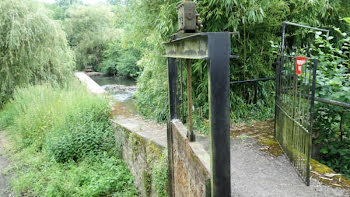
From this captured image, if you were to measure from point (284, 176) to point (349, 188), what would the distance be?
0.57 meters

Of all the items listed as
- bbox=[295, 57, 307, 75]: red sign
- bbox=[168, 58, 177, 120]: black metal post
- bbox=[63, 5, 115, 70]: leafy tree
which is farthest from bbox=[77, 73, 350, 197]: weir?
bbox=[63, 5, 115, 70]: leafy tree

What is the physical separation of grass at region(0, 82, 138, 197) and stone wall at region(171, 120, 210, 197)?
6.18 ft

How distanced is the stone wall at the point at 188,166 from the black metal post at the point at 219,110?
0.19 m

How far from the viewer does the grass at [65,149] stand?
5270 millimetres

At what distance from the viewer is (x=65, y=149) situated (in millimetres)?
6137

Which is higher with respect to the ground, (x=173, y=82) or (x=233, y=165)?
(x=173, y=82)

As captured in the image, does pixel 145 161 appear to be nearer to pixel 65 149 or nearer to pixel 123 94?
pixel 65 149

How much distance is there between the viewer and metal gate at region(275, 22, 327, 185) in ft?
8.16

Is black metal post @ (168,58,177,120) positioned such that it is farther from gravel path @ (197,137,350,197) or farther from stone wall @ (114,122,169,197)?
gravel path @ (197,137,350,197)

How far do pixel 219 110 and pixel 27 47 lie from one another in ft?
30.8

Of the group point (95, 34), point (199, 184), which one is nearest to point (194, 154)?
point (199, 184)

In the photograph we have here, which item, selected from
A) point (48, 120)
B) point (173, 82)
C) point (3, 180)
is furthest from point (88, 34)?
point (173, 82)

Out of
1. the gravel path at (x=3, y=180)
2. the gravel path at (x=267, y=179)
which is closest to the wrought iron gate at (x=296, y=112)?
the gravel path at (x=267, y=179)

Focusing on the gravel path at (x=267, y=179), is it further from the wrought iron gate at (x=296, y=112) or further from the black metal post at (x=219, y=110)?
the black metal post at (x=219, y=110)
